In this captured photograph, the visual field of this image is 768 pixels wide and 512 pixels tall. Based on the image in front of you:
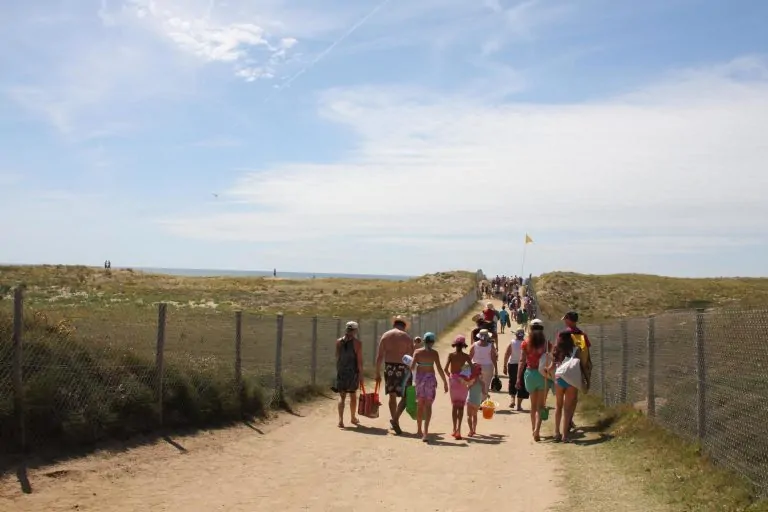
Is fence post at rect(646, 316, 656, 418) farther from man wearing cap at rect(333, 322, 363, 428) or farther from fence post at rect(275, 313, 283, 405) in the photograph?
fence post at rect(275, 313, 283, 405)

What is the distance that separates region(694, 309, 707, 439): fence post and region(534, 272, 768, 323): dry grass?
5882cm

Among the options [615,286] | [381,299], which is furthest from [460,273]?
[381,299]

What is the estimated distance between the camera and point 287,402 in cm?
1477

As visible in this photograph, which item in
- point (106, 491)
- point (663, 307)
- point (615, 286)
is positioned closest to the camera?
point (106, 491)

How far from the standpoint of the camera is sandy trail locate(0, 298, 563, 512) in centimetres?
812

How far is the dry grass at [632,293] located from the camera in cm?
7356

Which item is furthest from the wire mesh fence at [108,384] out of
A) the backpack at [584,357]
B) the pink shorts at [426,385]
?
the backpack at [584,357]

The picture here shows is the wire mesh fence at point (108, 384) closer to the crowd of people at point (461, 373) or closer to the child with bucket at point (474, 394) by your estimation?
the crowd of people at point (461, 373)

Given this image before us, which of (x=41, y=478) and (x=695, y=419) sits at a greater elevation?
(x=695, y=419)

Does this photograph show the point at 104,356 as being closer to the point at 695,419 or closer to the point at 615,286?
the point at 695,419

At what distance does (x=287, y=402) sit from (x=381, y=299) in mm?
50391

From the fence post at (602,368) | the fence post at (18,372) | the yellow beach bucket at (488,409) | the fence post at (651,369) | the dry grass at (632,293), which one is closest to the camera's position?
the fence post at (18,372)

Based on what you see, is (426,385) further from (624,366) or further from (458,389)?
(624,366)

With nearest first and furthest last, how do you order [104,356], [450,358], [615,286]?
[104,356] → [450,358] → [615,286]
